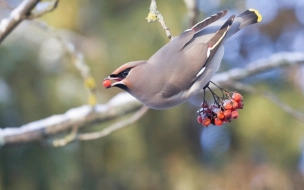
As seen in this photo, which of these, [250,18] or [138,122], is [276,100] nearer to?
[250,18]

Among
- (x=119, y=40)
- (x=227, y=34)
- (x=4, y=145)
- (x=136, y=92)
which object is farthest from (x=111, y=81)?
(x=119, y=40)

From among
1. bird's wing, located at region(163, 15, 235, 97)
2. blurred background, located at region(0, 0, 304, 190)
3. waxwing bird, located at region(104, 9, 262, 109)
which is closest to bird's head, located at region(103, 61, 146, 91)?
waxwing bird, located at region(104, 9, 262, 109)

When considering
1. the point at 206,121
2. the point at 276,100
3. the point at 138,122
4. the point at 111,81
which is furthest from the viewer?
the point at 138,122

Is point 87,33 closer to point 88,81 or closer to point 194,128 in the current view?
point 194,128

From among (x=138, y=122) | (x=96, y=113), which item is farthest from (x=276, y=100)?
(x=138, y=122)

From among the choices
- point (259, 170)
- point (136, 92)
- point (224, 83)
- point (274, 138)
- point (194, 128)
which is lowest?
point (259, 170)

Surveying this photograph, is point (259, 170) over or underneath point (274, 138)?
underneath

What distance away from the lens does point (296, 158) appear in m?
4.55

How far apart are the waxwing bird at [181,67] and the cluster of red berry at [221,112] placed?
95mm

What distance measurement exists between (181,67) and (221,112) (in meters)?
0.18

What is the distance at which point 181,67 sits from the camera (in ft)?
4.81

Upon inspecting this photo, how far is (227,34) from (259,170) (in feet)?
11.3

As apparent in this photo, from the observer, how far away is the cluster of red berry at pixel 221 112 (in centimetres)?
146

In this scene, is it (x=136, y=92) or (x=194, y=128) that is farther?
(x=194, y=128)
